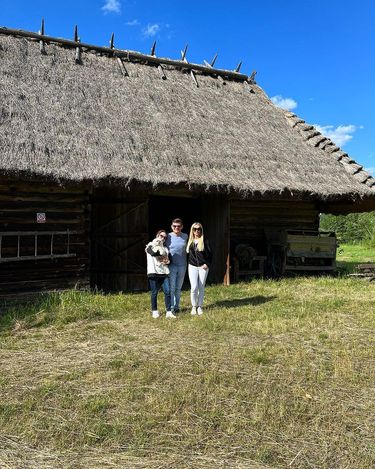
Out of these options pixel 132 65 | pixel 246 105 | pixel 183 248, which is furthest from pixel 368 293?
pixel 132 65

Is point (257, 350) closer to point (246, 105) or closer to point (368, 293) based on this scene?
point (368, 293)

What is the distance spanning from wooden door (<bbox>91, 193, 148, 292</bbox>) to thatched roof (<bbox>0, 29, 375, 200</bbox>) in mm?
1221

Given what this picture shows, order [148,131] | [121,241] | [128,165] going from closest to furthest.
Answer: [128,165], [121,241], [148,131]

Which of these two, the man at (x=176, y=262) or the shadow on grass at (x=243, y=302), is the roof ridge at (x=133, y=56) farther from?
the shadow on grass at (x=243, y=302)

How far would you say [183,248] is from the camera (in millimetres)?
7961

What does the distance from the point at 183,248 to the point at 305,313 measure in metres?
2.30

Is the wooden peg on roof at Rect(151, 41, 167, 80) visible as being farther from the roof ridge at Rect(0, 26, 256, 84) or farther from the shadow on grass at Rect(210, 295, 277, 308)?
the shadow on grass at Rect(210, 295, 277, 308)

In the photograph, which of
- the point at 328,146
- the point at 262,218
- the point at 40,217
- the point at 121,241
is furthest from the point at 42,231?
the point at 328,146

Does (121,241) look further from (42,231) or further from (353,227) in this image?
(353,227)

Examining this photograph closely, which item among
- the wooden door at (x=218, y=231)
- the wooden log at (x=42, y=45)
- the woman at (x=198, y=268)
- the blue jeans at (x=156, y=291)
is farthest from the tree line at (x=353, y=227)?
the blue jeans at (x=156, y=291)

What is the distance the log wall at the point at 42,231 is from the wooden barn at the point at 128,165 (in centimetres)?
2

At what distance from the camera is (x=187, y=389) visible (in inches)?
176

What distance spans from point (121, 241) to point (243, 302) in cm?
325

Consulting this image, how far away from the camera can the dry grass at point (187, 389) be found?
338 cm
